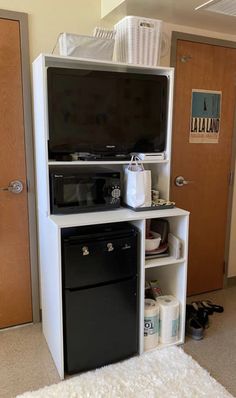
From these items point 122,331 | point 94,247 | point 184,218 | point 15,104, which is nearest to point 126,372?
point 122,331

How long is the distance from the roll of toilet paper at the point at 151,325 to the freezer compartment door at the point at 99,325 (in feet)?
0.28

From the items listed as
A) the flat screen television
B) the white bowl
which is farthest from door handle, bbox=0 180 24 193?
the white bowl

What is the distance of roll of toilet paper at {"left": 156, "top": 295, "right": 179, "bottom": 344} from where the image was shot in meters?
2.22

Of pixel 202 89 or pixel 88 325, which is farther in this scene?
pixel 202 89

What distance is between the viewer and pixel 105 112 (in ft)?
6.88

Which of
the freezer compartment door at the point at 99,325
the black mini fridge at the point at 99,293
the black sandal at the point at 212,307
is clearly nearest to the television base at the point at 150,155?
the black mini fridge at the point at 99,293

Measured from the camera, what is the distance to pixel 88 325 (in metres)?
1.98

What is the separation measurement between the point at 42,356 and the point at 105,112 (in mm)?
1607

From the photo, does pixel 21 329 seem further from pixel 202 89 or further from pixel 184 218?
pixel 202 89

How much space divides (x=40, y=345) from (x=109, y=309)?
644 mm

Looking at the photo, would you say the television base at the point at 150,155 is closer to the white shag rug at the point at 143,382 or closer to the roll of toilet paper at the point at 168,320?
the roll of toilet paper at the point at 168,320

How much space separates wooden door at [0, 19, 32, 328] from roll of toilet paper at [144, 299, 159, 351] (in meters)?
0.89

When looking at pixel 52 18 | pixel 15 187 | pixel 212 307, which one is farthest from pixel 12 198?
pixel 212 307

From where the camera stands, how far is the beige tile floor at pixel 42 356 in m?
1.96
